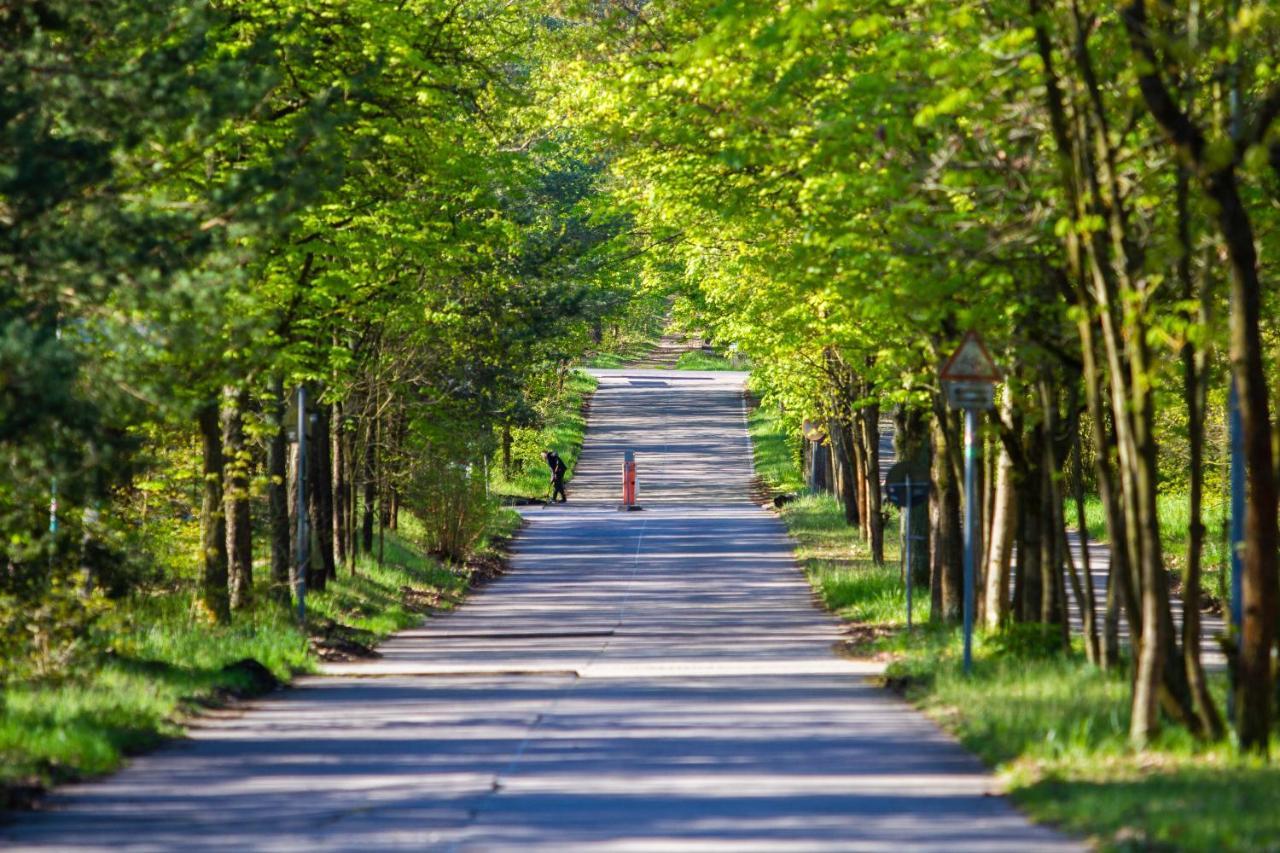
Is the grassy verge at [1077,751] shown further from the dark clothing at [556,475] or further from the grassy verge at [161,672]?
the dark clothing at [556,475]

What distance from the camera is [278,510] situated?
29.2m

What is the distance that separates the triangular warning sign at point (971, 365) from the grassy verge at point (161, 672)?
23.8 feet

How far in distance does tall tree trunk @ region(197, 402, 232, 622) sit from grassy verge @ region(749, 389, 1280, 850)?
7.89 m

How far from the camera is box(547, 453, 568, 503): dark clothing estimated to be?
60156 mm

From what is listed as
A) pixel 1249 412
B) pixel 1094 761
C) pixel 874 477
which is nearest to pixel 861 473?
pixel 874 477

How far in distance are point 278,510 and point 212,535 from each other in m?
4.61

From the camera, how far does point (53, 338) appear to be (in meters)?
13.0

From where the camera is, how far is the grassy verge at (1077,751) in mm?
10258

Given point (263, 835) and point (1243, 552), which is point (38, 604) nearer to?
point (263, 835)

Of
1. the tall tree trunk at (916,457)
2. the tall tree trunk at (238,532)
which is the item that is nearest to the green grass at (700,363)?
the tall tree trunk at (916,457)

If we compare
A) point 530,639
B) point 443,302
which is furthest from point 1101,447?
point 443,302

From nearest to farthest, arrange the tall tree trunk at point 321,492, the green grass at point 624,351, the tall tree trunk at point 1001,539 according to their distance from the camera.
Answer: the tall tree trunk at point 1001,539 → the tall tree trunk at point 321,492 → the green grass at point 624,351

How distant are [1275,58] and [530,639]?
1439cm

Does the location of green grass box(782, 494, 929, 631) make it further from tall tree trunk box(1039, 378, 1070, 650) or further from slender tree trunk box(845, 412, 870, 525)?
tall tree trunk box(1039, 378, 1070, 650)
